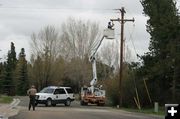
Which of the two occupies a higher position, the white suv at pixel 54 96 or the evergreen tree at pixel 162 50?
the evergreen tree at pixel 162 50

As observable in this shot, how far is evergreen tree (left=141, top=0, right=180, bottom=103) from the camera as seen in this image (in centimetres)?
4528

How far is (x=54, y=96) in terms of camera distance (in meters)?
44.0

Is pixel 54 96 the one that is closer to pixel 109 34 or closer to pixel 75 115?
pixel 109 34

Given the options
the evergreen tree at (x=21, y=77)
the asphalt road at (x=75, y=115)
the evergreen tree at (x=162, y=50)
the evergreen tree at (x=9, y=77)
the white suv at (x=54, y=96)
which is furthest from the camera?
the evergreen tree at (x=21, y=77)

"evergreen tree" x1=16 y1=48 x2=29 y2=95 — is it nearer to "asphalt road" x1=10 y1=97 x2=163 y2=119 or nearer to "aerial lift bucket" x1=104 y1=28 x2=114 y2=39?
"aerial lift bucket" x1=104 y1=28 x2=114 y2=39

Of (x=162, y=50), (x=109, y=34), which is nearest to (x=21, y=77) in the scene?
(x=109, y=34)

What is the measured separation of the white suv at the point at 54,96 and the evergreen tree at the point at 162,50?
29.5 ft

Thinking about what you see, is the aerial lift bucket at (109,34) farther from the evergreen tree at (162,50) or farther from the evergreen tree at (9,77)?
the evergreen tree at (9,77)

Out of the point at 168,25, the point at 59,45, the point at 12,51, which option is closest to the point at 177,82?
the point at 168,25

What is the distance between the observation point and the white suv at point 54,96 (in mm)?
43463

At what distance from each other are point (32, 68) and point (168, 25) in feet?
216

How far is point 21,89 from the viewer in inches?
4311

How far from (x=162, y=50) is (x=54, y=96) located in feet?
39.4

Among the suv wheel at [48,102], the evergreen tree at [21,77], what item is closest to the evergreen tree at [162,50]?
the suv wheel at [48,102]
